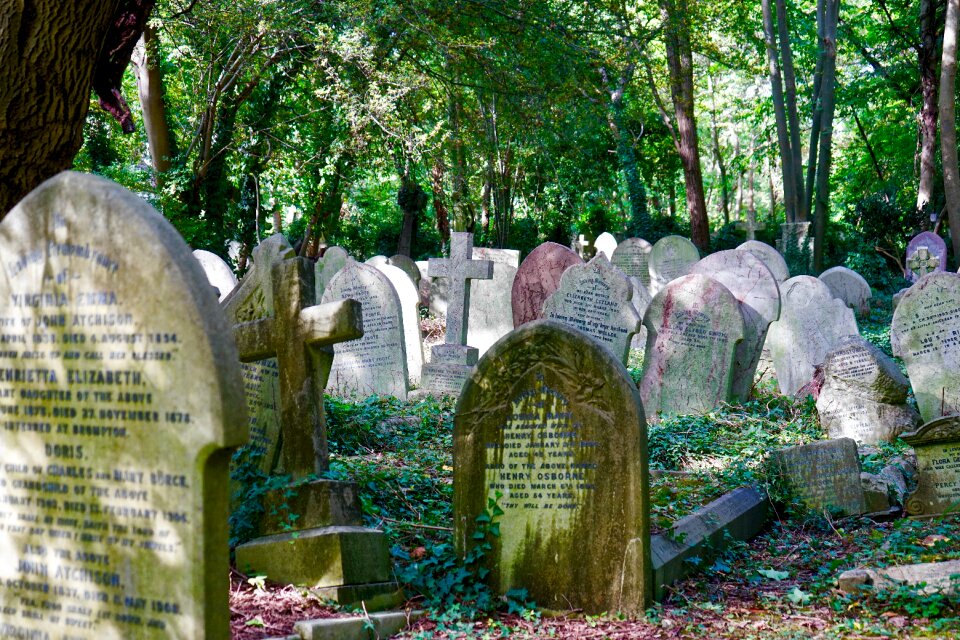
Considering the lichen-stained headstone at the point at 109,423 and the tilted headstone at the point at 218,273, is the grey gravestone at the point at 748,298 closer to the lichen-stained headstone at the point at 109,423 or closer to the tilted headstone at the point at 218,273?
the tilted headstone at the point at 218,273

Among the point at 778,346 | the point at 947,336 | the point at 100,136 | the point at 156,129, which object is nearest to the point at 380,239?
the point at 100,136

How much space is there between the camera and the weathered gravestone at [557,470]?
478 cm

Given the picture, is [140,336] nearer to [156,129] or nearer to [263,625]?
[263,625]

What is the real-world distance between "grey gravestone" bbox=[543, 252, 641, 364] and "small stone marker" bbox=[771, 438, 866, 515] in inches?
119

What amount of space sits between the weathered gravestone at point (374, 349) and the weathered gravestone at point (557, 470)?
5.82 m

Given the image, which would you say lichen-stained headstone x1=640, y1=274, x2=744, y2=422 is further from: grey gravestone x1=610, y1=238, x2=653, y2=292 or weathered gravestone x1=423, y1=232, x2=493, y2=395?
grey gravestone x1=610, y1=238, x2=653, y2=292

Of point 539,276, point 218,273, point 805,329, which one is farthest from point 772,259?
point 218,273

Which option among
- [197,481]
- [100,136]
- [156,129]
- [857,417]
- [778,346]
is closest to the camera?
[197,481]

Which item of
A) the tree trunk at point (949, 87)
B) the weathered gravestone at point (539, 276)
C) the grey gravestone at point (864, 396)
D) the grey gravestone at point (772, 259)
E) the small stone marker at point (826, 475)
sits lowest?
the small stone marker at point (826, 475)

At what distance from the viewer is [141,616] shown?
2838mm

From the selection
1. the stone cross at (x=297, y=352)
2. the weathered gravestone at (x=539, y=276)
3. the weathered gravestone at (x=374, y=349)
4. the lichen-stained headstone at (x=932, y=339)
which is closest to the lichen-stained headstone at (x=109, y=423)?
the stone cross at (x=297, y=352)

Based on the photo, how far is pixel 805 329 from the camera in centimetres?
1199

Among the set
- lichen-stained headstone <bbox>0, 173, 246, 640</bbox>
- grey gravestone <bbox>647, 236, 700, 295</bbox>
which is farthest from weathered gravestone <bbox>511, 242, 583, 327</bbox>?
lichen-stained headstone <bbox>0, 173, 246, 640</bbox>

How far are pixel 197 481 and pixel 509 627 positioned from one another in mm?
2360
